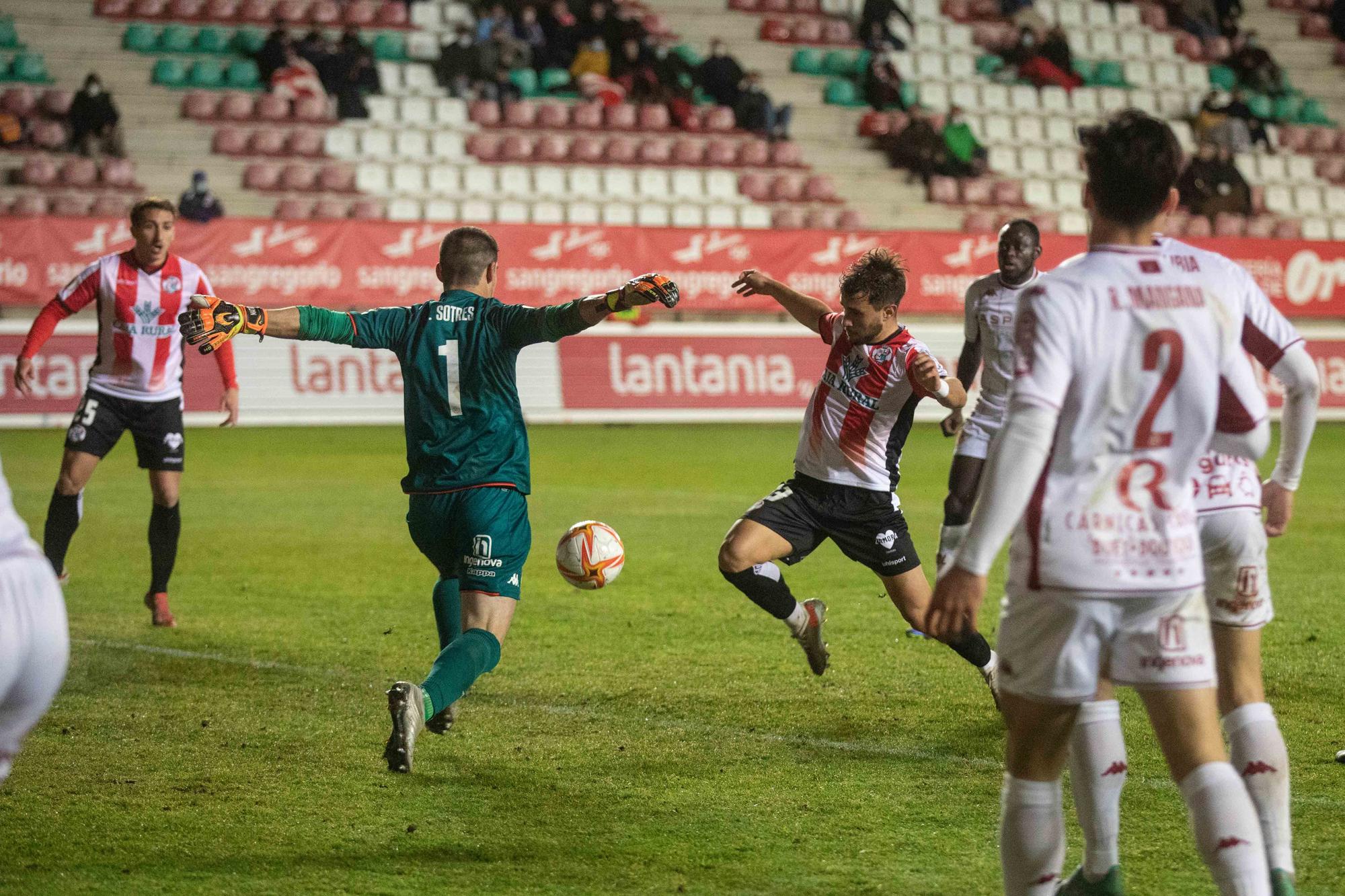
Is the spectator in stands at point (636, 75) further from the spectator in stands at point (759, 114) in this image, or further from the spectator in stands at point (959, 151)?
the spectator in stands at point (959, 151)

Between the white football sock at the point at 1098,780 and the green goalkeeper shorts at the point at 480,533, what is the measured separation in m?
2.20

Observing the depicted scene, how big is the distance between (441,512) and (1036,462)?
2758mm

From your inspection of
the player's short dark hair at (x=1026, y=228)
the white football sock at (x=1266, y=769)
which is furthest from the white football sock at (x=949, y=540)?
the white football sock at (x=1266, y=769)

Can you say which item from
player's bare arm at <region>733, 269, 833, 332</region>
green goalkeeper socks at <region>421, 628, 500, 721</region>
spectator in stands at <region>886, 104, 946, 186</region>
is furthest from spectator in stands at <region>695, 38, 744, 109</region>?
green goalkeeper socks at <region>421, 628, 500, 721</region>

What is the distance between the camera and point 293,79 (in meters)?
24.0

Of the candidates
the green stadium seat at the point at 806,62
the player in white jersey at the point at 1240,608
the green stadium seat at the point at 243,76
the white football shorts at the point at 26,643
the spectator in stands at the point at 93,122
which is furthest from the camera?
the green stadium seat at the point at 806,62

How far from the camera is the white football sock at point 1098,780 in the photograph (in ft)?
12.4

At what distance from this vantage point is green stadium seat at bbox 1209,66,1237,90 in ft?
97.2

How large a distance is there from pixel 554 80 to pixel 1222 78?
1381cm

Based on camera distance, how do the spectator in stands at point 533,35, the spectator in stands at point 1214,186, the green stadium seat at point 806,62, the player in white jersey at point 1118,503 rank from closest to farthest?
the player in white jersey at point 1118,503
the spectator in stands at point 1214,186
the spectator in stands at point 533,35
the green stadium seat at point 806,62

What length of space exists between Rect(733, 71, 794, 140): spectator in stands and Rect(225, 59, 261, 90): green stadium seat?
825cm

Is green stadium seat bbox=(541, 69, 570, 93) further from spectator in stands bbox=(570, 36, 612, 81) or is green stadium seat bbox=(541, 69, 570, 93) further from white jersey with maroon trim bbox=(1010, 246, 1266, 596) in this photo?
white jersey with maroon trim bbox=(1010, 246, 1266, 596)

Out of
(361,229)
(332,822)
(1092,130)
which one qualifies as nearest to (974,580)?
(1092,130)

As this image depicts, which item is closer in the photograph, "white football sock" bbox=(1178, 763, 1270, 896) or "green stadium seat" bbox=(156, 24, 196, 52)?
"white football sock" bbox=(1178, 763, 1270, 896)
